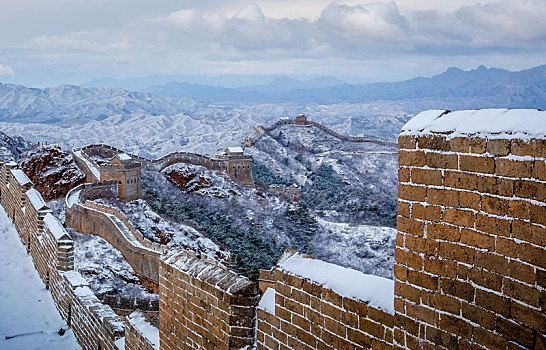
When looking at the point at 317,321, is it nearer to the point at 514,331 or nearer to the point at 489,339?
the point at 489,339

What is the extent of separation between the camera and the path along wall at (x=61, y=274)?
35.0 feet

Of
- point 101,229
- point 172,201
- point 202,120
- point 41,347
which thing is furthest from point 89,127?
point 41,347

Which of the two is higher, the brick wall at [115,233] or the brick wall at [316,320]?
the brick wall at [316,320]

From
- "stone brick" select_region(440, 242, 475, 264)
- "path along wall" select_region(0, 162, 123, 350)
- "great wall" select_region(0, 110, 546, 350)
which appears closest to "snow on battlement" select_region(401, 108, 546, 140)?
"great wall" select_region(0, 110, 546, 350)

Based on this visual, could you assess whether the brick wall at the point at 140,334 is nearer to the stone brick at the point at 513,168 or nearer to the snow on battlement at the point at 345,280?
the snow on battlement at the point at 345,280

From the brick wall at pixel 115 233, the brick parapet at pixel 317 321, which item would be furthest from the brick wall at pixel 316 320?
the brick wall at pixel 115 233

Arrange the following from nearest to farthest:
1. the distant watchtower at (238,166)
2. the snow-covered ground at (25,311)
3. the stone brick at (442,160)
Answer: the stone brick at (442,160) < the snow-covered ground at (25,311) < the distant watchtower at (238,166)

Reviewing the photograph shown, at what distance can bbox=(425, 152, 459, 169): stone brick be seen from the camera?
345 cm

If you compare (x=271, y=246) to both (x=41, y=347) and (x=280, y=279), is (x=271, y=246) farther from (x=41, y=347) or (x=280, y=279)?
(x=280, y=279)

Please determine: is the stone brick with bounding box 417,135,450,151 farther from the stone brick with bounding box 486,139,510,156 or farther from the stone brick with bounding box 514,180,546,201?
the stone brick with bounding box 514,180,546,201

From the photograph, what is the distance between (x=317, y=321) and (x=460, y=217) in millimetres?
1610

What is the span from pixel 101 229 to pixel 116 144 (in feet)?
396

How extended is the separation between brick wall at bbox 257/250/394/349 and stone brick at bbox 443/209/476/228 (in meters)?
0.86

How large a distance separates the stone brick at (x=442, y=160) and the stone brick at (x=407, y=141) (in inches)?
4.9
